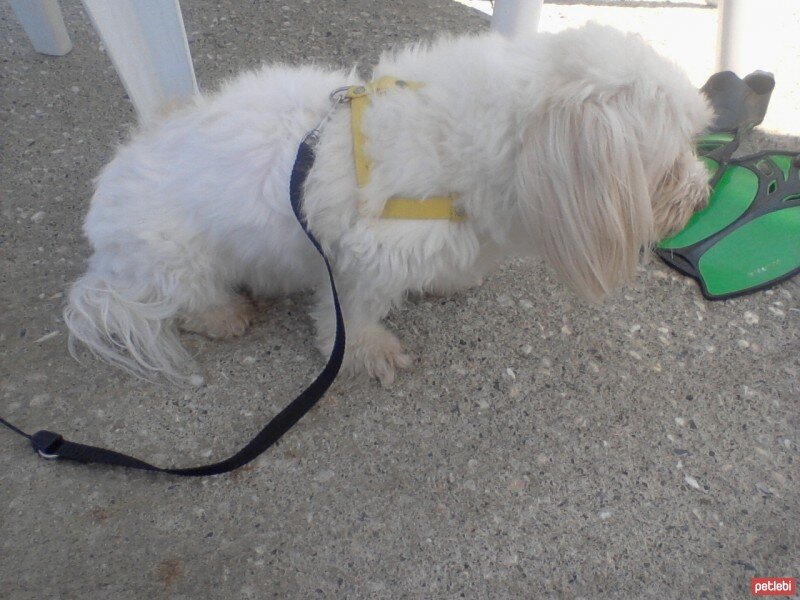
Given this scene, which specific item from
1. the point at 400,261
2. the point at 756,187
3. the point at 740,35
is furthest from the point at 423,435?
the point at 740,35

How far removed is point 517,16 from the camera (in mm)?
2982

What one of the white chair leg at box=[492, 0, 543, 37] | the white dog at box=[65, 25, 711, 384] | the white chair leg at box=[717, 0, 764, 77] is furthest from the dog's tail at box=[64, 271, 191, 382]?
the white chair leg at box=[717, 0, 764, 77]

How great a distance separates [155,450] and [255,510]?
16.5 inches

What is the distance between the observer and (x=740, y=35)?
10.1 ft

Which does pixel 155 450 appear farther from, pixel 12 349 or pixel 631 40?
pixel 631 40

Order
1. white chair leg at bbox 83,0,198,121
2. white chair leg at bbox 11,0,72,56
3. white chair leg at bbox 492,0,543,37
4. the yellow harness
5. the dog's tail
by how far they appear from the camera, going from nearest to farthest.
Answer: the yellow harness
the dog's tail
white chair leg at bbox 83,0,198,121
white chair leg at bbox 492,0,543,37
white chair leg at bbox 11,0,72,56

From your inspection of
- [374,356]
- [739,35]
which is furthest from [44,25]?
[739,35]

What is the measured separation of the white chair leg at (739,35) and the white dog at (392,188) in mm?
1825

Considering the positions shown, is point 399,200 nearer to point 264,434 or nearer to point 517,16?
point 264,434

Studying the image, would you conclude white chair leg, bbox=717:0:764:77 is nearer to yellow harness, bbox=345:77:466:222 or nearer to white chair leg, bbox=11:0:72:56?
yellow harness, bbox=345:77:466:222

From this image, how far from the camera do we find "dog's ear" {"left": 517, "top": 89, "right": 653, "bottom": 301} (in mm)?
1454

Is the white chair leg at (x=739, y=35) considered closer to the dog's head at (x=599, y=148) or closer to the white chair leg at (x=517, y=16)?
the white chair leg at (x=517, y=16)

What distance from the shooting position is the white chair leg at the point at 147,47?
2387 mm

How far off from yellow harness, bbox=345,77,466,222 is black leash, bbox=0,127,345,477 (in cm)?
13
